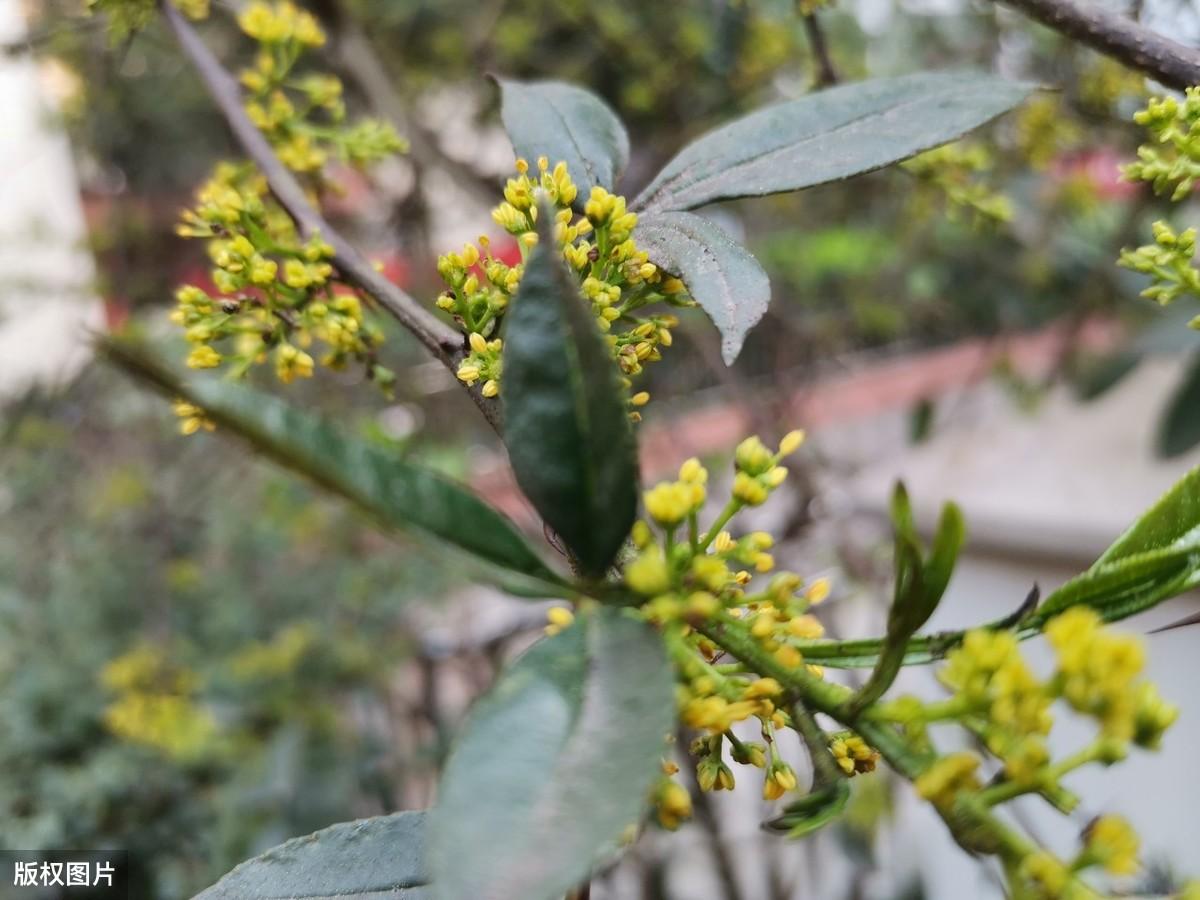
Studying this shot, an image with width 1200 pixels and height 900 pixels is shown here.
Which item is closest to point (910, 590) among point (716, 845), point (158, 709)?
point (716, 845)

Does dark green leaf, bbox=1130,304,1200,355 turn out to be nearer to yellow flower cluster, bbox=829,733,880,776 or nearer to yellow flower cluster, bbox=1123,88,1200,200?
yellow flower cluster, bbox=1123,88,1200,200

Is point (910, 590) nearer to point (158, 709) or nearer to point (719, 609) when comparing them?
point (719, 609)

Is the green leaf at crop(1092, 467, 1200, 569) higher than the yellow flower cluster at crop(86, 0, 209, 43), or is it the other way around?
the yellow flower cluster at crop(86, 0, 209, 43)

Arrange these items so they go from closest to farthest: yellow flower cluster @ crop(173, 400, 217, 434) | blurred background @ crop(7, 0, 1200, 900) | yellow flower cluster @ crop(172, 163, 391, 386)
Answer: yellow flower cluster @ crop(173, 400, 217, 434), yellow flower cluster @ crop(172, 163, 391, 386), blurred background @ crop(7, 0, 1200, 900)

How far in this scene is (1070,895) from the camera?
24 centimetres

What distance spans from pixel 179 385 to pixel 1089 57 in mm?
1501

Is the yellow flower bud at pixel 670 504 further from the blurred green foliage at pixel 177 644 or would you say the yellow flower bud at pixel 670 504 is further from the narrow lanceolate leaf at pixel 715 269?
the blurred green foliage at pixel 177 644

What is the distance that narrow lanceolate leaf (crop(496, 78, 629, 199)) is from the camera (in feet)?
1.44

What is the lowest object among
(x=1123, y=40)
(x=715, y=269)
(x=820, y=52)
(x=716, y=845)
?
(x=716, y=845)

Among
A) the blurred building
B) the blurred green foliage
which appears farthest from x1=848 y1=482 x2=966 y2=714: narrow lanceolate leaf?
the blurred building

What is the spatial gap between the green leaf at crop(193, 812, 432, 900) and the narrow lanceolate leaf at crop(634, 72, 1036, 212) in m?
0.29

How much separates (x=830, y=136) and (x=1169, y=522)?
24cm

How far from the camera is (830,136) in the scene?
451 mm

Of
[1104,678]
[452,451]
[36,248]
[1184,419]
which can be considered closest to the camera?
[1104,678]
